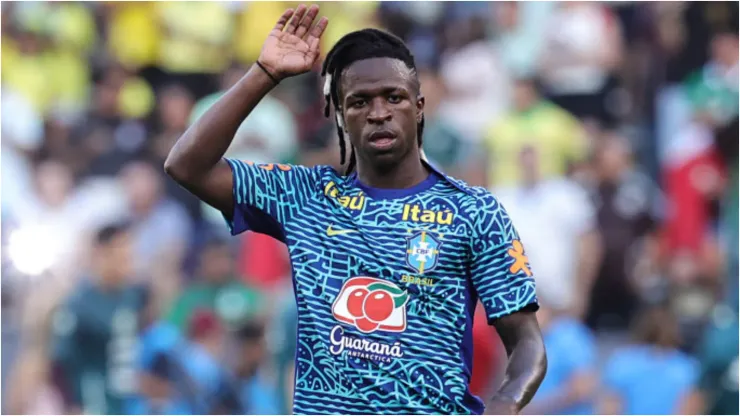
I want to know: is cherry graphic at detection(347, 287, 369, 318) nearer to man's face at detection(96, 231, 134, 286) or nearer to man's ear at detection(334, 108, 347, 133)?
man's ear at detection(334, 108, 347, 133)

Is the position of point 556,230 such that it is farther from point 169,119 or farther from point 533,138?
point 169,119

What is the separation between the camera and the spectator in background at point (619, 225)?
1045cm

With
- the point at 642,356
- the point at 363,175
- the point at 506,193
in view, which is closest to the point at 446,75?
the point at 506,193

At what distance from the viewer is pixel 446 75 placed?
11.6 meters

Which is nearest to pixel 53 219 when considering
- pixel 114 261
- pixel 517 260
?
pixel 114 261

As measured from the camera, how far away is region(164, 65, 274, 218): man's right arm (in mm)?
4223

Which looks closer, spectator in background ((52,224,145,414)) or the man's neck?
the man's neck

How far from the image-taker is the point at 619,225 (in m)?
10.8

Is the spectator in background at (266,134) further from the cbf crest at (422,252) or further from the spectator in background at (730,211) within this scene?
the cbf crest at (422,252)

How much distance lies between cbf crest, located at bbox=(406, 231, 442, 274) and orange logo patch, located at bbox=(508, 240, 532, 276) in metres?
0.24

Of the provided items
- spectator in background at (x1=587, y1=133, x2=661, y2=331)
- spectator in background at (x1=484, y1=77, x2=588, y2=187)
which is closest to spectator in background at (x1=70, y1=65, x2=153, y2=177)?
spectator in background at (x1=484, y1=77, x2=588, y2=187)

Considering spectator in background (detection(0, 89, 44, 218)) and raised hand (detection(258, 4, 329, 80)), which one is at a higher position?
raised hand (detection(258, 4, 329, 80))

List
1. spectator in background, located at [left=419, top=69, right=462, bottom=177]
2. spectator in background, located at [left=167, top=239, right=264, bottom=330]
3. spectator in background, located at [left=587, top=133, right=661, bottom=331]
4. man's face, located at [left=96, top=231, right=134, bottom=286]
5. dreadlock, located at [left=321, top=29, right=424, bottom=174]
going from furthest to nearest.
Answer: spectator in background, located at [left=419, top=69, right=462, bottom=177] < spectator in background, located at [left=587, top=133, right=661, bottom=331] < man's face, located at [left=96, top=231, right=134, bottom=286] < spectator in background, located at [left=167, top=239, right=264, bottom=330] < dreadlock, located at [left=321, top=29, right=424, bottom=174]

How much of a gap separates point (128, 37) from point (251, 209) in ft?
27.4
